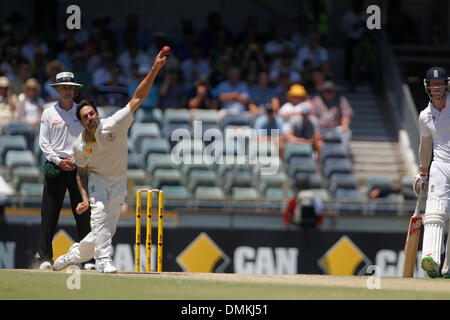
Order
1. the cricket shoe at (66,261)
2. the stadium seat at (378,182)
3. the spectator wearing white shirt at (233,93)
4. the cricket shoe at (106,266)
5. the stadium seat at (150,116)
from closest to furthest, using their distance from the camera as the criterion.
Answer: the cricket shoe at (106,266), the cricket shoe at (66,261), the stadium seat at (378,182), the stadium seat at (150,116), the spectator wearing white shirt at (233,93)

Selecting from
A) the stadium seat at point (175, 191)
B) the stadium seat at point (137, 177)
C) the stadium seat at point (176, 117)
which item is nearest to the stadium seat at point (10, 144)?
the stadium seat at point (137, 177)

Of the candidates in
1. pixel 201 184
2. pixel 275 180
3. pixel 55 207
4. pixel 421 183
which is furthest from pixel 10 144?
pixel 421 183

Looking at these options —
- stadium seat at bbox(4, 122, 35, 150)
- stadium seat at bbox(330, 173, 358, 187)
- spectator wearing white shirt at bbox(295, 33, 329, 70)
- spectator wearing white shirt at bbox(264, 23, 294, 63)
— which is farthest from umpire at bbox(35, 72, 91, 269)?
spectator wearing white shirt at bbox(295, 33, 329, 70)

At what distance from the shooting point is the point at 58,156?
1165cm

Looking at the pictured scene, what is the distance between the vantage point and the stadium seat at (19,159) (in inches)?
701

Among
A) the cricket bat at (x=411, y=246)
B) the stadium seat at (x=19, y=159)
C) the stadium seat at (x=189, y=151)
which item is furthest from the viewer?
the stadium seat at (x=189, y=151)

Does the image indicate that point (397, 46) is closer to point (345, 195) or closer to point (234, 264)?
point (345, 195)

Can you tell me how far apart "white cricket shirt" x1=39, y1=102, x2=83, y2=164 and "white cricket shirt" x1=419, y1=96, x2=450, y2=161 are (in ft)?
11.6

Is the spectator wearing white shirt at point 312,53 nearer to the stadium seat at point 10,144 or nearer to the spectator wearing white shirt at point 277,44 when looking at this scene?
the spectator wearing white shirt at point 277,44

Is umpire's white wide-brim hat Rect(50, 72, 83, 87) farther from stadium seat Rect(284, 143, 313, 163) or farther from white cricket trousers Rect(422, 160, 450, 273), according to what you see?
stadium seat Rect(284, 143, 313, 163)

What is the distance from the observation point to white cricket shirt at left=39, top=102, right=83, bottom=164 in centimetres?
1170

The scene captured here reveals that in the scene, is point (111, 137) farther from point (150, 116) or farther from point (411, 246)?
point (150, 116)

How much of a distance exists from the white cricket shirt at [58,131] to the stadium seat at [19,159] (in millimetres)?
6185
